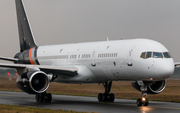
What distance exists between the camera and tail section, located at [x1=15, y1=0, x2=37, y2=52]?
33281 millimetres

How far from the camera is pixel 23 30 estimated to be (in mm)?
34062

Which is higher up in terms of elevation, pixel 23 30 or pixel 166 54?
pixel 23 30

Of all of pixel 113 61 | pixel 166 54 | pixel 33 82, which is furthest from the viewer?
pixel 33 82

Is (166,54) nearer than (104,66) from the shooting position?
Yes

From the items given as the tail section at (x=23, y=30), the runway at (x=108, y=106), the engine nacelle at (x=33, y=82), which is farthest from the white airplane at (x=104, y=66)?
the tail section at (x=23, y=30)

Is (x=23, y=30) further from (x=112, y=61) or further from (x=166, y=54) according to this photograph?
(x=166, y=54)

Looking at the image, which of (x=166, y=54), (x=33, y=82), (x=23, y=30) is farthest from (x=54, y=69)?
(x=23, y=30)

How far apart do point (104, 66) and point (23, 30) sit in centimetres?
1422

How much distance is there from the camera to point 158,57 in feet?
65.0

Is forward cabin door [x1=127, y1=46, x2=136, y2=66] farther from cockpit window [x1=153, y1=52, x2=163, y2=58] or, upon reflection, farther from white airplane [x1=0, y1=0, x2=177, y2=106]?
cockpit window [x1=153, y1=52, x2=163, y2=58]

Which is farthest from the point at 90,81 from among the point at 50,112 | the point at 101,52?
the point at 50,112

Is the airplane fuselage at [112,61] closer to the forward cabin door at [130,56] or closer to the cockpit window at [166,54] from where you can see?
the forward cabin door at [130,56]

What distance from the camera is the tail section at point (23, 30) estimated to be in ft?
109

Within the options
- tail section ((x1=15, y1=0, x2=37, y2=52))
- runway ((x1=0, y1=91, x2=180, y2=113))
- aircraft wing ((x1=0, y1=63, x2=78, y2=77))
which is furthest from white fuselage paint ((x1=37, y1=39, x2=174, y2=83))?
tail section ((x1=15, y1=0, x2=37, y2=52))
